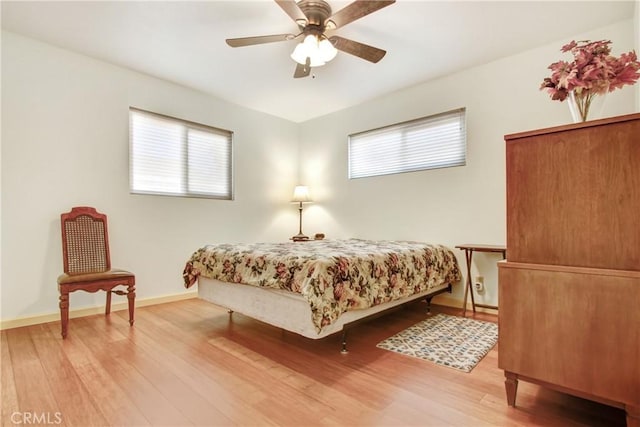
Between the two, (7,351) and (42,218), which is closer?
(7,351)

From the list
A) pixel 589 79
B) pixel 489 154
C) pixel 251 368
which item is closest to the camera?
pixel 589 79

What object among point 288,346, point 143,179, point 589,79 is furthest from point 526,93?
point 143,179

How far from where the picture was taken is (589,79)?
1.52 metres

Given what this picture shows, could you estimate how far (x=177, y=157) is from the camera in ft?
12.9

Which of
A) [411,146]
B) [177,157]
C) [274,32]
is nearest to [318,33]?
[274,32]

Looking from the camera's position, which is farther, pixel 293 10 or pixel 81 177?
pixel 81 177

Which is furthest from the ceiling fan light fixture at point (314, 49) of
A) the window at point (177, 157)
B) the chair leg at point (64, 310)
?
the chair leg at point (64, 310)

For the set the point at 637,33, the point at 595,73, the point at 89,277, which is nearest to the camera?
the point at 595,73

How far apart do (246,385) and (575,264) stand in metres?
1.76

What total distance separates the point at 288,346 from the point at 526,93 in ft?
10.6

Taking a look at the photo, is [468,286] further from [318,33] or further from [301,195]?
[318,33]

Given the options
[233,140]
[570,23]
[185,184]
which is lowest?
[185,184]

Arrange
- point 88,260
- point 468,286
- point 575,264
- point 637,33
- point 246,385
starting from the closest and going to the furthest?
point 575,264
point 246,385
point 637,33
point 88,260
point 468,286

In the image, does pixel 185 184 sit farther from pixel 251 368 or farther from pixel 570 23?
pixel 570 23
